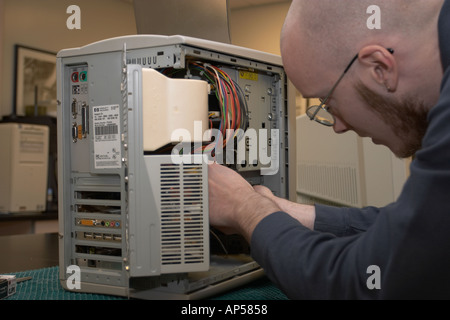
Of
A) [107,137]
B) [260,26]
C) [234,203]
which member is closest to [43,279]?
[107,137]

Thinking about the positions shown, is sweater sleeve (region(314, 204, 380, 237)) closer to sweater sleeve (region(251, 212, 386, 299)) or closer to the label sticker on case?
sweater sleeve (region(251, 212, 386, 299))

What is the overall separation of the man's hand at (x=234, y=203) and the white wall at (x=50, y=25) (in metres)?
3.58

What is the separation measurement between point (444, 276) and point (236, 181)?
1.41 ft

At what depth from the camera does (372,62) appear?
0.74 m

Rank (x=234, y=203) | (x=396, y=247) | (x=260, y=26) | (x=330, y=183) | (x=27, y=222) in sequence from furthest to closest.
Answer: (x=260, y=26)
(x=27, y=222)
(x=330, y=183)
(x=234, y=203)
(x=396, y=247)

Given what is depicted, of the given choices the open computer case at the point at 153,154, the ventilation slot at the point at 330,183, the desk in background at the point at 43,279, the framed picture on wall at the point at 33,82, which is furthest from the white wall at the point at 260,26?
the open computer case at the point at 153,154

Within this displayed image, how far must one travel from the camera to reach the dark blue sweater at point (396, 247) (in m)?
0.57

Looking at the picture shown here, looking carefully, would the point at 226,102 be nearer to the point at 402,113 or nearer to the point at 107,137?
the point at 107,137

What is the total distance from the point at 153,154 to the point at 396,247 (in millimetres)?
534

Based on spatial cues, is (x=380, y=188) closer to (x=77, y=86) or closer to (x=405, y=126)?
(x=405, y=126)

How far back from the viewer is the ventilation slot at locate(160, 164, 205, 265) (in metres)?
0.88

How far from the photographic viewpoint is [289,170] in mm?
1280

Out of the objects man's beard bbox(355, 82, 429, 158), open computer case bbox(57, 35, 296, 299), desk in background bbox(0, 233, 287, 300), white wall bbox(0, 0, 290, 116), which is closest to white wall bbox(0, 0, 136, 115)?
white wall bbox(0, 0, 290, 116)
